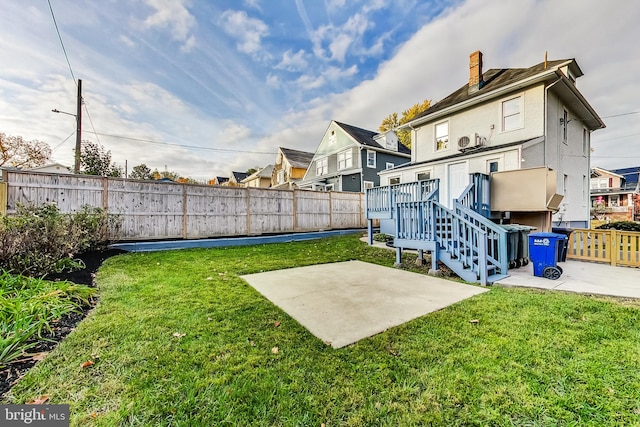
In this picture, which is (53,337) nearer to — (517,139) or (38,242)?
(38,242)

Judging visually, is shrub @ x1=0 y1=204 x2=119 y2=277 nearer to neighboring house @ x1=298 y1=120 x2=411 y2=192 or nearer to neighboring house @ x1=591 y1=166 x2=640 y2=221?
neighboring house @ x1=298 y1=120 x2=411 y2=192

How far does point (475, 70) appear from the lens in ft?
39.0

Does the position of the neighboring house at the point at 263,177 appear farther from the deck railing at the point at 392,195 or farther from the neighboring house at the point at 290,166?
the deck railing at the point at 392,195

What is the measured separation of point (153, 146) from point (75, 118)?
35.6 feet

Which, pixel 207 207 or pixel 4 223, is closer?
pixel 4 223

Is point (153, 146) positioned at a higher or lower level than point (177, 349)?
higher

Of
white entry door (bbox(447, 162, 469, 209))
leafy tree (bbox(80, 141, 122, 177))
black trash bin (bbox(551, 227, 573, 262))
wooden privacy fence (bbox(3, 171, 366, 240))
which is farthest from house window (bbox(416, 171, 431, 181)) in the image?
leafy tree (bbox(80, 141, 122, 177))

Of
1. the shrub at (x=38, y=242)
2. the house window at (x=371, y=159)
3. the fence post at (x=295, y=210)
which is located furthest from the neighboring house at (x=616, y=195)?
the shrub at (x=38, y=242)

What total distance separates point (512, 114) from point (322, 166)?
1574 centimetres

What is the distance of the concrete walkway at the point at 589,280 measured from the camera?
166 inches

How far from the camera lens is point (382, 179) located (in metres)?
15.6

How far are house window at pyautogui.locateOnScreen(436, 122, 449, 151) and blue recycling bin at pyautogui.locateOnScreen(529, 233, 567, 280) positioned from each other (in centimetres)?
833

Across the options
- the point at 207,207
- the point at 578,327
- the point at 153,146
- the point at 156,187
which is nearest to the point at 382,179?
the point at 207,207

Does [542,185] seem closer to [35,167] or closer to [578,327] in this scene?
[578,327]
